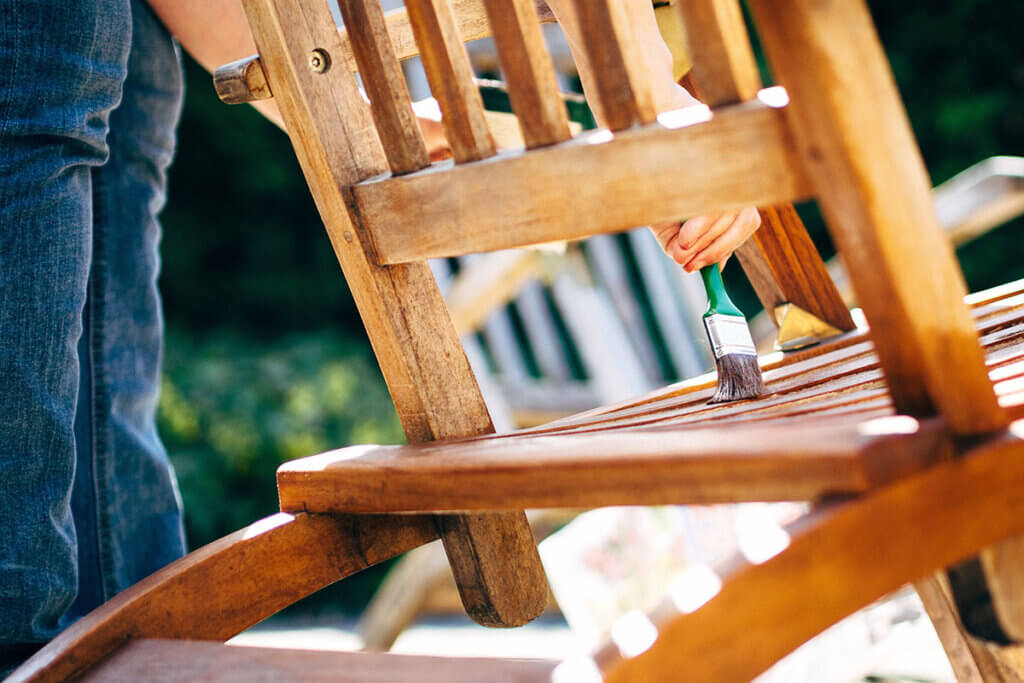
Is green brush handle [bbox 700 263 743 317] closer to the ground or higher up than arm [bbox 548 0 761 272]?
closer to the ground

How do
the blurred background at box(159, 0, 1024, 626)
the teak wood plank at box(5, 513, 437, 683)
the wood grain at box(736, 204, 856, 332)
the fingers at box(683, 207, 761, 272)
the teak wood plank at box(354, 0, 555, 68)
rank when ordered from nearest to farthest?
the teak wood plank at box(5, 513, 437, 683), the fingers at box(683, 207, 761, 272), the teak wood plank at box(354, 0, 555, 68), the wood grain at box(736, 204, 856, 332), the blurred background at box(159, 0, 1024, 626)

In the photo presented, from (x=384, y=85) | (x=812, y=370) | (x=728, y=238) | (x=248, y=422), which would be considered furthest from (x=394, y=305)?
(x=248, y=422)

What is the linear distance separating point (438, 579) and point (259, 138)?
135 inches

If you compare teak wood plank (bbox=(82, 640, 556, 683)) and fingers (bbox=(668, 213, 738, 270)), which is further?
fingers (bbox=(668, 213, 738, 270))

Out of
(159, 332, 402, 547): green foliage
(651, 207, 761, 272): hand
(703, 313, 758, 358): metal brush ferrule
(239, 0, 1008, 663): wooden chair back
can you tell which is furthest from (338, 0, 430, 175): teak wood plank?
(159, 332, 402, 547): green foliage

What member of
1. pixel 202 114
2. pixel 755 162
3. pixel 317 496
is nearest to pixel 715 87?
pixel 755 162

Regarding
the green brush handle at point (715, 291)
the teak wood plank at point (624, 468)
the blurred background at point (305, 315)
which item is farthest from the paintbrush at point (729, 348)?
the blurred background at point (305, 315)

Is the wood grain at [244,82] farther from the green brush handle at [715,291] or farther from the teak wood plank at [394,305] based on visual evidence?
the green brush handle at [715,291]

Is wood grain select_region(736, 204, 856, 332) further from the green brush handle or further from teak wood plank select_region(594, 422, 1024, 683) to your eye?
teak wood plank select_region(594, 422, 1024, 683)

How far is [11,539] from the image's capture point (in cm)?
83

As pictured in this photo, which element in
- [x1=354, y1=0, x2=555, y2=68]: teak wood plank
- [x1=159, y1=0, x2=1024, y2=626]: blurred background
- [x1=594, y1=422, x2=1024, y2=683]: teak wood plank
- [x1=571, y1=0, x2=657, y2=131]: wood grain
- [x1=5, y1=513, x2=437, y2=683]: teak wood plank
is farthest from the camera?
[x1=159, y1=0, x2=1024, y2=626]: blurred background

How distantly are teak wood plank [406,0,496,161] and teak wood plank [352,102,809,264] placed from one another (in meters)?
0.02

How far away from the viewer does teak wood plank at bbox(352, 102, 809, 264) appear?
53 centimetres

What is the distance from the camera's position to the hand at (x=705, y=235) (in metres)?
0.77
